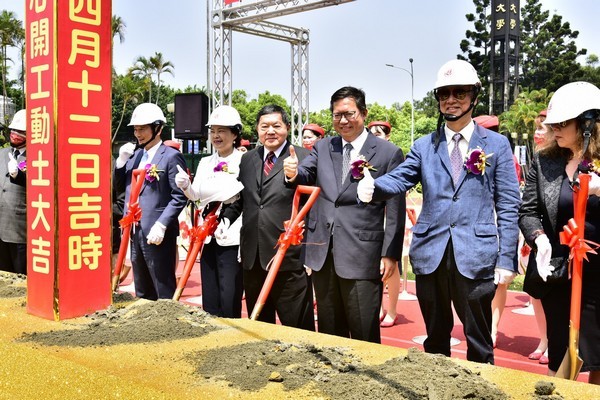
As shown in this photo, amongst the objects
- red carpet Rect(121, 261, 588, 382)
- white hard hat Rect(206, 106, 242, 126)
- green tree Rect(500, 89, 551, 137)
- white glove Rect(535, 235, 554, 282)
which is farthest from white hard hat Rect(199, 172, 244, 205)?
green tree Rect(500, 89, 551, 137)

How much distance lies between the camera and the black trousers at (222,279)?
380 centimetres

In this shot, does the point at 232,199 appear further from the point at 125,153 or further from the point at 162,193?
the point at 125,153

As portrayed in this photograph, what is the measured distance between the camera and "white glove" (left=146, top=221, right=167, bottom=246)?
383 cm

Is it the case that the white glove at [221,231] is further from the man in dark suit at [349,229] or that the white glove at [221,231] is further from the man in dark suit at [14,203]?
the man in dark suit at [14,203]

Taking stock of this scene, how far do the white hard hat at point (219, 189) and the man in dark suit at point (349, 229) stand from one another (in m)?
0.48

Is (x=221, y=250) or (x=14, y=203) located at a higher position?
(x=14, y=203)

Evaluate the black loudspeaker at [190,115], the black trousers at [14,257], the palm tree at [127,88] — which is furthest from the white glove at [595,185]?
the palm tree at [127,88]

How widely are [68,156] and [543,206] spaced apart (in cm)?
212

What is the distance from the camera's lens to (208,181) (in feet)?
11.9

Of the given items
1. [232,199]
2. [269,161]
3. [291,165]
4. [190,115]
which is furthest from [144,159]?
[190,115]

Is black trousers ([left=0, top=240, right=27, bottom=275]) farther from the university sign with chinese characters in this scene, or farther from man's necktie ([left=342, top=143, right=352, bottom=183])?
man's necktie ([left=342, top=143, right=352, bottom=183])

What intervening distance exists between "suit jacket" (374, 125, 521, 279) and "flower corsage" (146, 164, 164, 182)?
1.91m

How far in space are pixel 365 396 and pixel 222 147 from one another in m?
2.60

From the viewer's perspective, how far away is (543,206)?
2672 millimetres
